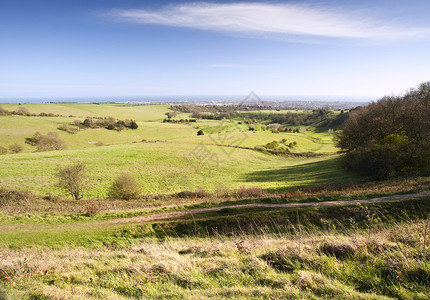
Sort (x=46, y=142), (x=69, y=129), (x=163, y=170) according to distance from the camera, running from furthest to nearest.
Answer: (x=69, y=129) < (x=46, y=142) < (x=163, y=170)

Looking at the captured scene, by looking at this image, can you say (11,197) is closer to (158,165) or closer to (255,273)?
(255,273)

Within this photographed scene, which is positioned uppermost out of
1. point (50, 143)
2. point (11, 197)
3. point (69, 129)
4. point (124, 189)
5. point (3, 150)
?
point (69, 129)

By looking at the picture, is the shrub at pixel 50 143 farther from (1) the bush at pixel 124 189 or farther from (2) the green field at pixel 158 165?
(1) the bush at pixel 124 189

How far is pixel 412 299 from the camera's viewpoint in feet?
14.3

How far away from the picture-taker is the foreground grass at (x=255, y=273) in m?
4.96

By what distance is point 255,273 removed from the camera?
19.5 feet

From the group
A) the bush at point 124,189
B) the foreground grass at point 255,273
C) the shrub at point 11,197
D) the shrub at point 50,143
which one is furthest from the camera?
the shrub at point 50,143

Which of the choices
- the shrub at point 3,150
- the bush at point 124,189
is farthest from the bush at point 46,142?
the bush at point 124,189

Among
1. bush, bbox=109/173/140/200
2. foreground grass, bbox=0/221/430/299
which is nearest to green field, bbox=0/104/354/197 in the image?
bush, bbox=109/173/140/200

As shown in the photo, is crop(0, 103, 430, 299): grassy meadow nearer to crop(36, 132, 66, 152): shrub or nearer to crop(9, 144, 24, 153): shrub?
crop(9, 144, 24, 153): shrub

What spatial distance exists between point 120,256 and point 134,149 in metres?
52.7

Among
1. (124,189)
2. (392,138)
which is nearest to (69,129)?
(124,189)

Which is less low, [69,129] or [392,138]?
[69,129]

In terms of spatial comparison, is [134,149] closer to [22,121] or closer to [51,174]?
[51,174]
